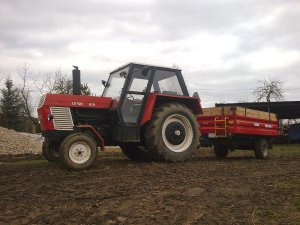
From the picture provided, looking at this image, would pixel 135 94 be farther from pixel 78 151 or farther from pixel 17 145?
pixel 17 145

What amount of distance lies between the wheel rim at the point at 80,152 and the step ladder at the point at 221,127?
15.2 feet

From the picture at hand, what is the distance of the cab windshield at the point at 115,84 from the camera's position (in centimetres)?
968

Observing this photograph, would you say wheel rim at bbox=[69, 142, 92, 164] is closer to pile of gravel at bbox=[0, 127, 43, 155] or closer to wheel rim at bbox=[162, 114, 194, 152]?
wheel rim at bbox=[162, 114, 194, 152]

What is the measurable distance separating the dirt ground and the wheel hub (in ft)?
5.61

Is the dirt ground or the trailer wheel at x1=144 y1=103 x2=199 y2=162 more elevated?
the trailer wheel at x1=144 y1=103 x2=199 y2=162

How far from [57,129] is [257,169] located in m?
4.30

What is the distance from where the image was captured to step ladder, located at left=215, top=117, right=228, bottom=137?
455 inches

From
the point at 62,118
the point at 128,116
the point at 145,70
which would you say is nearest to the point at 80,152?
the point at 62,118

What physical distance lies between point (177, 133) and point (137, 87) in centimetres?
146

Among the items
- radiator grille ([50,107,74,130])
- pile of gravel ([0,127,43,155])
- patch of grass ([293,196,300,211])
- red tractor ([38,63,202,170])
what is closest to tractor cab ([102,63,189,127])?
red tractor ([38,63,202,170])

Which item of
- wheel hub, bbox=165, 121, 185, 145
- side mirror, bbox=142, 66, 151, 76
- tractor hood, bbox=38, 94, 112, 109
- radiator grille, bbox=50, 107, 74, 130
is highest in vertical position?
side mirror, bbox=142, 66, 151, 76

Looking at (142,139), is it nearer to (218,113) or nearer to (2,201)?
(218,113)

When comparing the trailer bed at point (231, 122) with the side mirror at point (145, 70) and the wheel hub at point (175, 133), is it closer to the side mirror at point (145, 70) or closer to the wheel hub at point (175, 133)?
the wheel hub at point (175, 133)

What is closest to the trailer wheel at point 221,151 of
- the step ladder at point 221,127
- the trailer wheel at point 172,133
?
the step ladder at point 221,127
